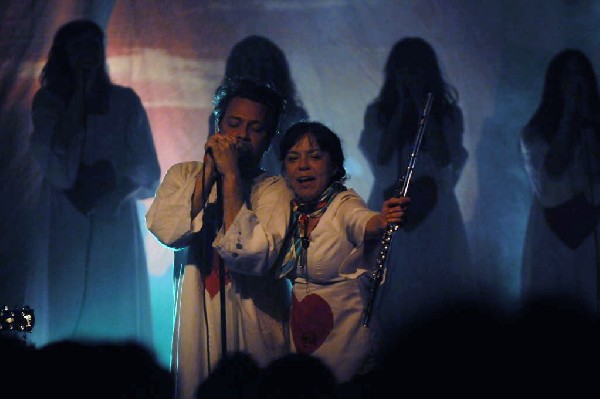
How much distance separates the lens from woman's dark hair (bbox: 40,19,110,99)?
3762mm

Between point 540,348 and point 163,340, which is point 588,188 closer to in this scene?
point 540,348

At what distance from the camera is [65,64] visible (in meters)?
3.78

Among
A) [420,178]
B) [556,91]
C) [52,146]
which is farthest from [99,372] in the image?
[556,91]

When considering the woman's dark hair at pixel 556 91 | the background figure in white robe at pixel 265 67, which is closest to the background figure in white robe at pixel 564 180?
the woman's dark hair at pixel 556 91

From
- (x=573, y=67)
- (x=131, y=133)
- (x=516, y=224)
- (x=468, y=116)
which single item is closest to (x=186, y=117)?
(x=131, y=133)

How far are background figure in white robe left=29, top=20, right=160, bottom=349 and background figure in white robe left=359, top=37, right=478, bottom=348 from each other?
1192 millimetres

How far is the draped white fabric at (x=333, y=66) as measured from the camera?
3.75 m

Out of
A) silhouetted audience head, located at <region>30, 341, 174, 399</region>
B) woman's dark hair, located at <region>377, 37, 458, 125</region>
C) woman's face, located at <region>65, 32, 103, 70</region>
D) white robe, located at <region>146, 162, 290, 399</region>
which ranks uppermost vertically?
woman's face, located at <region>65, 32, 103, 70</region>

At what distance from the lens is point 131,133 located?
12.3ft

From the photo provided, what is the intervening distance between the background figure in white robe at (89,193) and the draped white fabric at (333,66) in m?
0.07

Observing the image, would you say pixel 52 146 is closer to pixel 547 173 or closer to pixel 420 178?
pixel 420 178

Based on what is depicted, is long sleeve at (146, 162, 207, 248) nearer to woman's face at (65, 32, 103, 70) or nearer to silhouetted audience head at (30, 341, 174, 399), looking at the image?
silhouetted audience head at (30, 341, 174, 399)

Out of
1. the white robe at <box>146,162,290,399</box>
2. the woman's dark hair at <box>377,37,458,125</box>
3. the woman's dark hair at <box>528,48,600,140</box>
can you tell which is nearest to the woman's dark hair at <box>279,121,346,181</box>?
the white robe at <box>146,162,290,399</box>

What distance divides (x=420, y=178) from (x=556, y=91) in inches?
34.8
